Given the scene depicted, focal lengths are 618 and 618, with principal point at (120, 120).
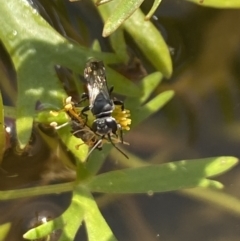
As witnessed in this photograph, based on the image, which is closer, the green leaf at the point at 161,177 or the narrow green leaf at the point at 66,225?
the narrow green leaf at the point at 66,225

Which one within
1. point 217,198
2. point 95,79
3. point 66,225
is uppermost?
point 95,79

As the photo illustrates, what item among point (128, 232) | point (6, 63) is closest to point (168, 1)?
point (6, 63)

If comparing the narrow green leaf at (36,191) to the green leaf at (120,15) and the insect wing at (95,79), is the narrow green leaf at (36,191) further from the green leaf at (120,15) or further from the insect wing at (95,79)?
the green leaf at (120,15)

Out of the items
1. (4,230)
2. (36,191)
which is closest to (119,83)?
(36,191)

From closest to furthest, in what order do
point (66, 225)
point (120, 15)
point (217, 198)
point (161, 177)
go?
point (120, 15)
point (66, 225)
point (161, 177)
point (217, 198)

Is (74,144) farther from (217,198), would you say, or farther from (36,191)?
(217,198)

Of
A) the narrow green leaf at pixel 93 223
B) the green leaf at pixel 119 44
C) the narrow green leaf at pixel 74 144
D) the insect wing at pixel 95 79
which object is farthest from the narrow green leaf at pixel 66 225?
the green leaf at pixel 119 44

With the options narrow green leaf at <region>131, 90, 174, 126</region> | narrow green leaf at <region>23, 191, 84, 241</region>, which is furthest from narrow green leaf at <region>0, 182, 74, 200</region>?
narrow green leaf at <region>131, 90, 174, 126</region>
